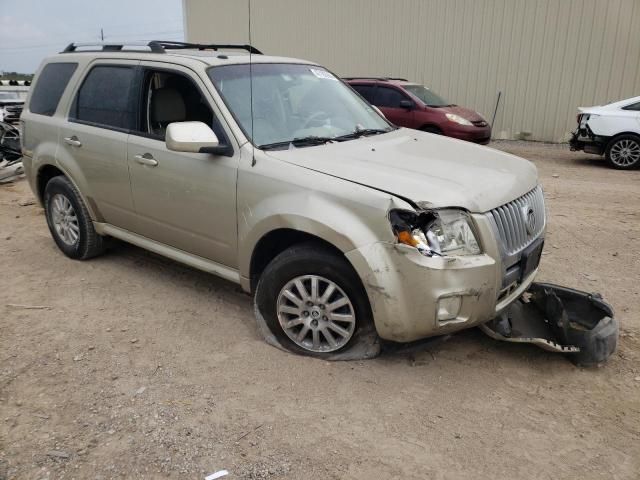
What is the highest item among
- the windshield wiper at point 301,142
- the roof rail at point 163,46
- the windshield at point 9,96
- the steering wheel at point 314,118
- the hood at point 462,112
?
the roof rail at point 163,46

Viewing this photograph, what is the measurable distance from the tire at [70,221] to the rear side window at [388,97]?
8212mm

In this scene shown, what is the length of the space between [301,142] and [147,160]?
1203mm

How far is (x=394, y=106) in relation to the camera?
1202 centimetres

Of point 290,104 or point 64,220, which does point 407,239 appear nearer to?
point 290,104

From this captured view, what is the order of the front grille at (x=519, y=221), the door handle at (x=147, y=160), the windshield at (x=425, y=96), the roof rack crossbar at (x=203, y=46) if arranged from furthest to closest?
the windshield at (x=425, y=96) → the roof rack crossbar at (x=203, y=46) → the door handle at (x=147, y=160) → the front grille at (x=519, y=221)

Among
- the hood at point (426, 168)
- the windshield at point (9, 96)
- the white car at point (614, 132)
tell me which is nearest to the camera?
the hood at point (426, 168)

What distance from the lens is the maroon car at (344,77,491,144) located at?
1169 centimetres

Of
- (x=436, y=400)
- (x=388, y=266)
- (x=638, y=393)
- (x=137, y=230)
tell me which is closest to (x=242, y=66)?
(x=137, y=230)

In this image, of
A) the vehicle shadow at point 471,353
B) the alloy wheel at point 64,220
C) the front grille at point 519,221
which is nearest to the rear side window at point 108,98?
the alloy wheel at point 64,220

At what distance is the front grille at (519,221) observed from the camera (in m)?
3.18

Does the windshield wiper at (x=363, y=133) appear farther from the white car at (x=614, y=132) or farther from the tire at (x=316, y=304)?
the white car at (x=614, y=132)

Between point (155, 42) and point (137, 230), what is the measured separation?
1514 mm

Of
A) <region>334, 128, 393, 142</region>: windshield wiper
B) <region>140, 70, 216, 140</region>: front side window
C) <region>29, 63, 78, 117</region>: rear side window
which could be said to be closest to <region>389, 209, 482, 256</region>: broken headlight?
<region>334, 128, 393, 142</region>: windshield wiper

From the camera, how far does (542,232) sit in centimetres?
373
